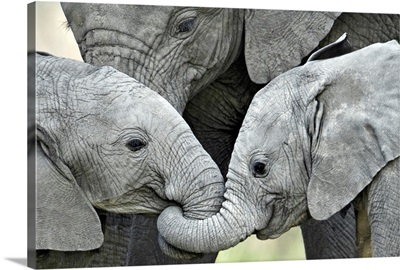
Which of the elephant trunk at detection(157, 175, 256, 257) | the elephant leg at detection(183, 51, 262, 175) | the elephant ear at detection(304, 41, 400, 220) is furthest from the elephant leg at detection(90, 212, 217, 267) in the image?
the elephant ear at detection(304, 41, 400, 220)

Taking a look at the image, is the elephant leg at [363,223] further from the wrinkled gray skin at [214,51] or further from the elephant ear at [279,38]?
the elephant ear at [279,38]

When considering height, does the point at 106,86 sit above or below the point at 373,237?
above

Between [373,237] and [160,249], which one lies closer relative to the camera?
[373,237]

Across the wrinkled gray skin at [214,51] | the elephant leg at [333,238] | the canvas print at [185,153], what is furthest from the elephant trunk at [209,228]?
the elephant leg at [333,238]

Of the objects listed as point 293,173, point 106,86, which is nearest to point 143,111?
point 106,86

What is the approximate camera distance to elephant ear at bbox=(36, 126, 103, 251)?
8352 mm

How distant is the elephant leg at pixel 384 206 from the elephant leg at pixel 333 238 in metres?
0.95

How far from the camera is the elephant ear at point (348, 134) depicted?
27.7 ft

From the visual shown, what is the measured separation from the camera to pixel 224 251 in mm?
9242

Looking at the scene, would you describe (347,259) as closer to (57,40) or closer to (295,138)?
(295,138)

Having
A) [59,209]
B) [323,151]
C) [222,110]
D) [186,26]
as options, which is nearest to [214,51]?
[186,26]

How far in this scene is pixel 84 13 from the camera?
347 inches

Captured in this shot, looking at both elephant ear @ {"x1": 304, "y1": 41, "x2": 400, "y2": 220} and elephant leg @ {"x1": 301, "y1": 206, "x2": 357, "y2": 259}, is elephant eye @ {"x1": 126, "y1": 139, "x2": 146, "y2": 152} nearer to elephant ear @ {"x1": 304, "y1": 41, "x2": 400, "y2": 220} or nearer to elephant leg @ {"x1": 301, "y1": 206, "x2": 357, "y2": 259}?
elephant ear @ {"x1": 304, "y1": 41, "x2": 400, "y2": 220}

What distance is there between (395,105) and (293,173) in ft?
1.99
